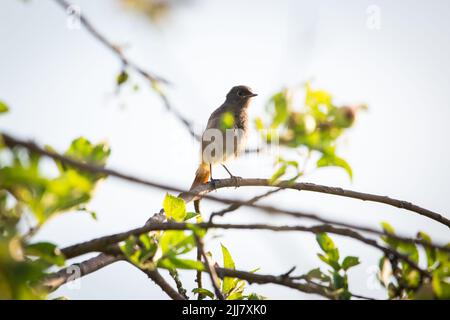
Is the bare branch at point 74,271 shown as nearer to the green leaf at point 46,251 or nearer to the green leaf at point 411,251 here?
the green leaf at point 46,251

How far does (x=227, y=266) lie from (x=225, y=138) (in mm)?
3898

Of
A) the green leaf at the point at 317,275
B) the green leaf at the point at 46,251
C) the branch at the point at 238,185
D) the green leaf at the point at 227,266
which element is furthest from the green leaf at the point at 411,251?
the green leaf at the point at 46,251

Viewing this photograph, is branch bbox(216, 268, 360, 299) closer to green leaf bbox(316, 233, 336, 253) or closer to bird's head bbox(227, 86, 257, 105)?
green leaf bbox(316, 233, 336, 253)

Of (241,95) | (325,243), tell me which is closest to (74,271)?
(325,243)

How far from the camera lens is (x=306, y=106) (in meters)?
1.65

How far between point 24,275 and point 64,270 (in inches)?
42.1

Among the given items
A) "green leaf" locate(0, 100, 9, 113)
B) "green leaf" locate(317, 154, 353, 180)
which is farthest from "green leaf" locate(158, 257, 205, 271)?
"green leaf" locate(0, 100, 9, 113)

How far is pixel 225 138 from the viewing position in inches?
254

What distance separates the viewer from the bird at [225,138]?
6.30 meters

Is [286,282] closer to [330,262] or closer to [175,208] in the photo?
[330,262]

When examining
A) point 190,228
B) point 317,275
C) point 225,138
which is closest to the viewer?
point 190,228
